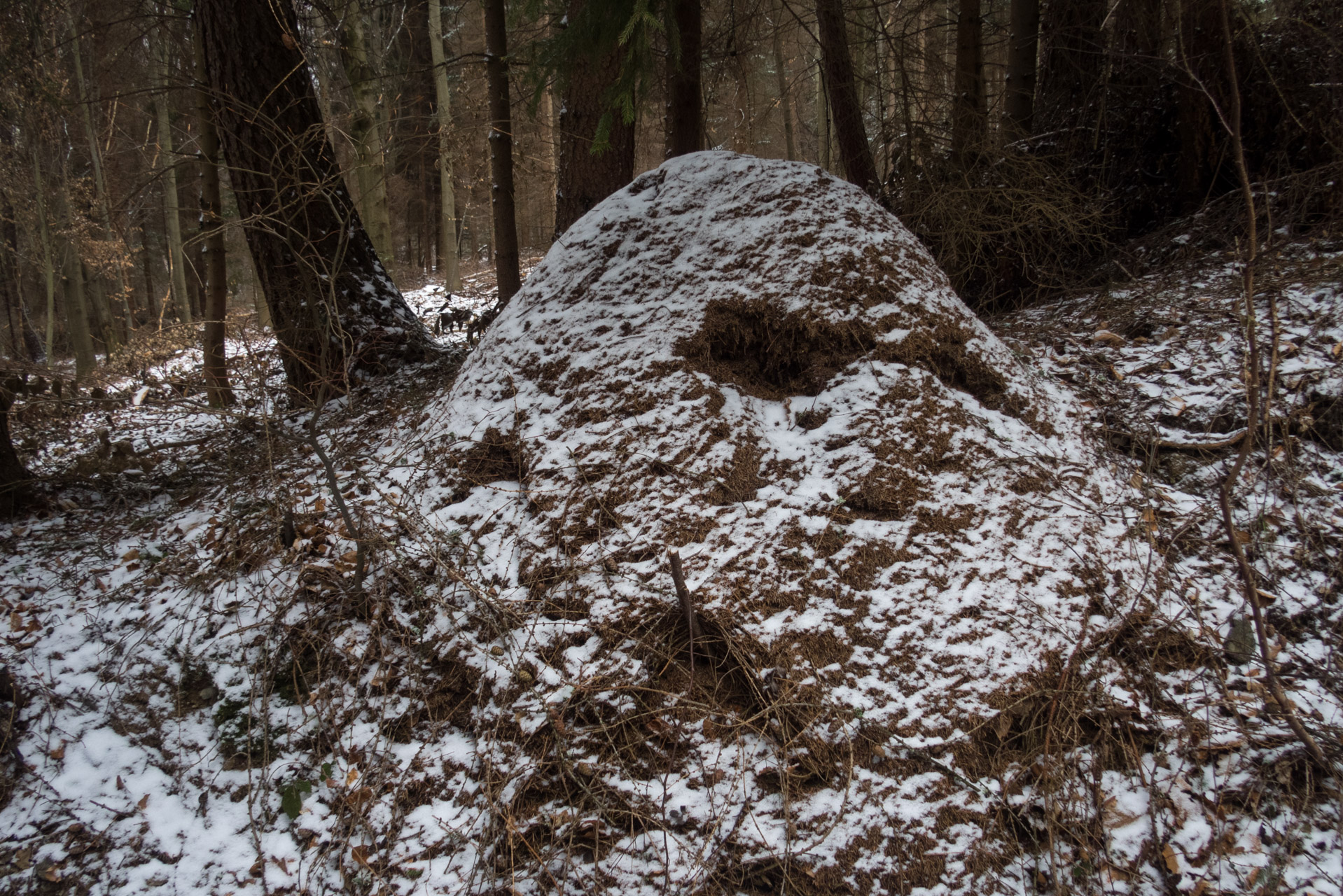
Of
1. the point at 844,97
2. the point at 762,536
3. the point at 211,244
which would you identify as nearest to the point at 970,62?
the point at 844,97

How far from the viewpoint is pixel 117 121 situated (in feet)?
43.0

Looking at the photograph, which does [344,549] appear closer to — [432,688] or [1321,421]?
[432,688]

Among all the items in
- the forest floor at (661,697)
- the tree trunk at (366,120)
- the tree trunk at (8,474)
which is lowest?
the forest floor at (661,697)

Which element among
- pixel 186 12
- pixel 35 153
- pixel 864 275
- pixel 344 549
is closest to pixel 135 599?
pixel 344 549

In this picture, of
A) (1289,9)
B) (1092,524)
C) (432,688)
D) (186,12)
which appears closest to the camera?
(432,688)

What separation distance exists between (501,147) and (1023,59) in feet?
14.3

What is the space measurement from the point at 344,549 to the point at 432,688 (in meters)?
0.93

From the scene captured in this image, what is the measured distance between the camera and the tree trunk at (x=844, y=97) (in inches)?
194

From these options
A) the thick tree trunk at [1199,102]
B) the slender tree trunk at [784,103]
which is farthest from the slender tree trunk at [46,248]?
the thick tree trunk at [1199,102]

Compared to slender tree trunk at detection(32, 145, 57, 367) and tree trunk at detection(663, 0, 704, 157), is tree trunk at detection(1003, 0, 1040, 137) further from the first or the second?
slender tree trunk at detection(32, 145, 57, 367)

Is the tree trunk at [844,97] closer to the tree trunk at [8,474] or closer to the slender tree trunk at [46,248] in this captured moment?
the tree trunk at [8,474]

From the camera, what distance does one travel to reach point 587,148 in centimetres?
486

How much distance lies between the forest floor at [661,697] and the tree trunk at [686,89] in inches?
122

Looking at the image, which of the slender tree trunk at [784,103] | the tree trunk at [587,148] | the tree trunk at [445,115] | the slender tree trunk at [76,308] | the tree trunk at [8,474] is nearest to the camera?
the tree trunk at [8,474]
